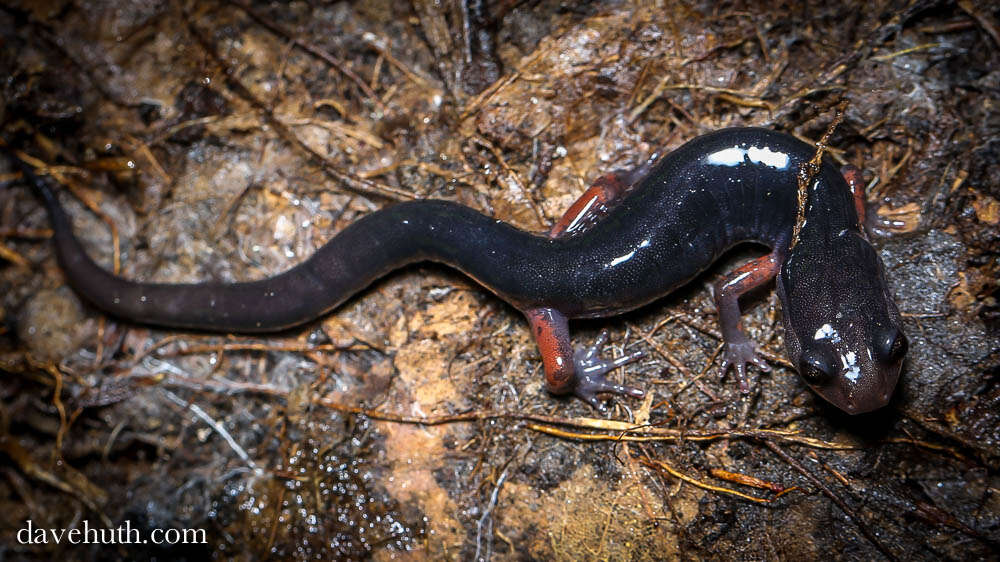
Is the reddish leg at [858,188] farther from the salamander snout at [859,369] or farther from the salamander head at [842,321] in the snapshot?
the salamander snout at [859,369]

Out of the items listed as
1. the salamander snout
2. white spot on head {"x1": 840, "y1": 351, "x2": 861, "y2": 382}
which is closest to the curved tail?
the salamander snout

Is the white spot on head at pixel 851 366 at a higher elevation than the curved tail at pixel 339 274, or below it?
below

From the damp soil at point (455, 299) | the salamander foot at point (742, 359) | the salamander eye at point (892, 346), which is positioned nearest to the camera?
the salamander eye at point (892, 346)

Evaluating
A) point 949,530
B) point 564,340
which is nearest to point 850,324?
point 949,530

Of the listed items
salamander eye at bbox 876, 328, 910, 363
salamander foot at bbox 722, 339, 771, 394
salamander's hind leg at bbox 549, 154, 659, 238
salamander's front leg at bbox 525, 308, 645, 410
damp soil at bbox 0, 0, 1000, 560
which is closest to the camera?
salamander eye at bbox 876, 328, 910, 363

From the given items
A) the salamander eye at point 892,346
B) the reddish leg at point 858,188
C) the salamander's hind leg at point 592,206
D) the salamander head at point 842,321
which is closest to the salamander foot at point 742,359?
the salamander head at point 842,321

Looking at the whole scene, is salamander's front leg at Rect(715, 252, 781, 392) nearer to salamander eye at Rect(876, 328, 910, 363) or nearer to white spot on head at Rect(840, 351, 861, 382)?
white spot on head at Rect(840, 351, 861, 382)

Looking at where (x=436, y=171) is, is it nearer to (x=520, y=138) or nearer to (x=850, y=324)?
(x=520, y=138)
